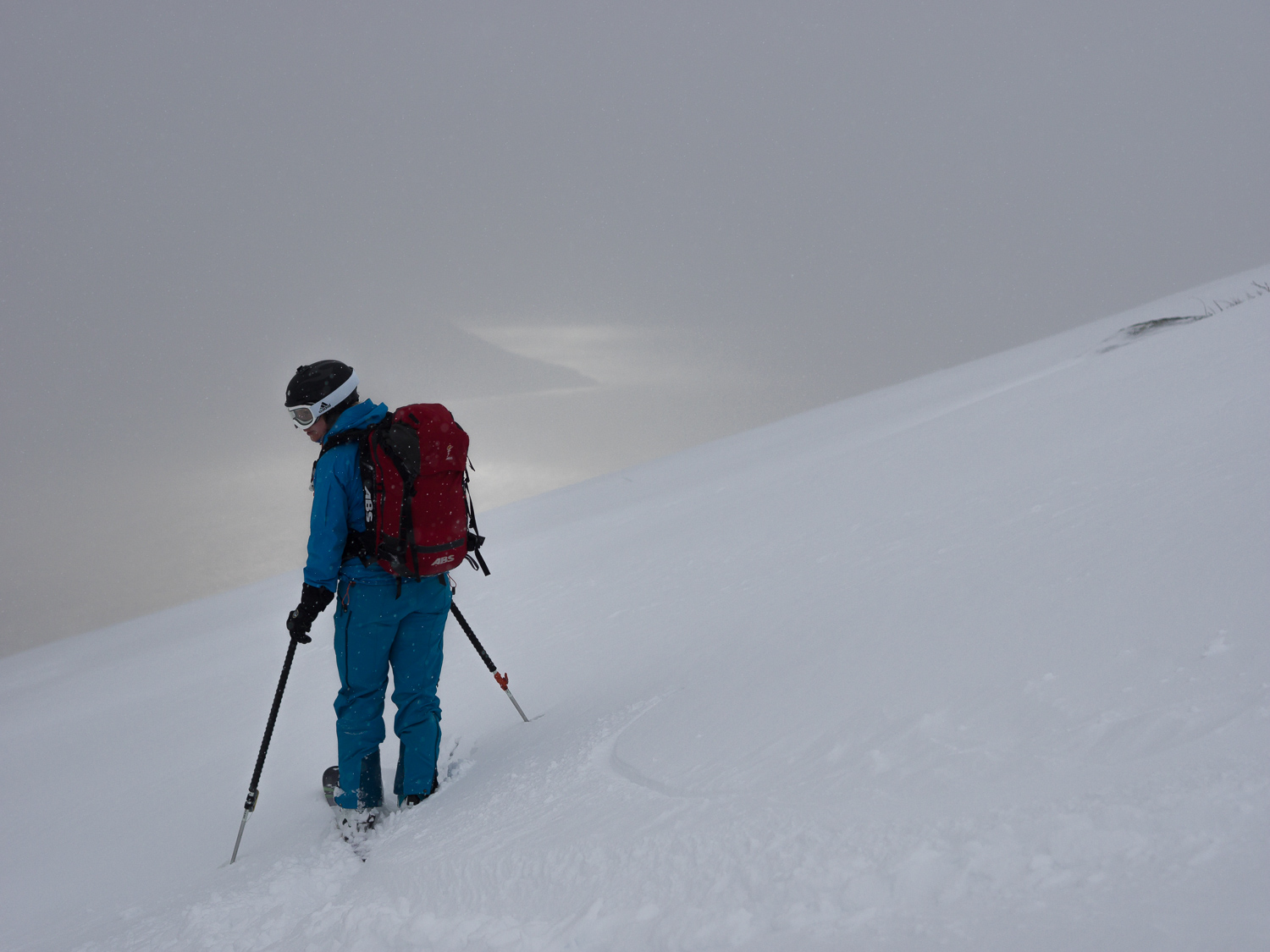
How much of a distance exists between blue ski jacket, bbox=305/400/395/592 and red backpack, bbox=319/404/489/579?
43mm

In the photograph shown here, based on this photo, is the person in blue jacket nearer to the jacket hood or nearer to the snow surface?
the jacket hood

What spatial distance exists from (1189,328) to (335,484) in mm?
8035

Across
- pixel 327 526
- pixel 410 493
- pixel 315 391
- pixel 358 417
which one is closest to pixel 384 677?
pixel 327 526

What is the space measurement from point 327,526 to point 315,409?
0.54 metres

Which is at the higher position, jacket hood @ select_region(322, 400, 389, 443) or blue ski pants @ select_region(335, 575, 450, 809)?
jacket hood @ select_region(322, 400, 389, 443)

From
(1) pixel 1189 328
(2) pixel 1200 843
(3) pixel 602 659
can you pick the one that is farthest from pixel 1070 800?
(1) pixel 1189 328

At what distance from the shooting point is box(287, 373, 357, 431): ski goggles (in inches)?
139

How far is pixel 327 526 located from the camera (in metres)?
3.38

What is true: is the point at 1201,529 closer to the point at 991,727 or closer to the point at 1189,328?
the point at 991,727

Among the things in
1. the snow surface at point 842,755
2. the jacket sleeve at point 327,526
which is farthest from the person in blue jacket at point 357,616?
the snow surface at point 842,755

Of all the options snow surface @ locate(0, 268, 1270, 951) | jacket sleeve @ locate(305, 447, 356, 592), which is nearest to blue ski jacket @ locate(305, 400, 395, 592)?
jacket sleeve @ locate(305, 447, 356, 592)

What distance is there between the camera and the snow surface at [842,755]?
1532 mm

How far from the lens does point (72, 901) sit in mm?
3619

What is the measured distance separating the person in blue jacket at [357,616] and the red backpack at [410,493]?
0.26 feet
